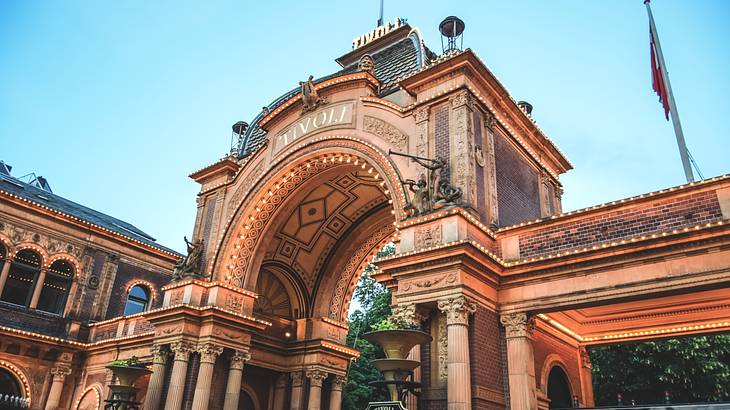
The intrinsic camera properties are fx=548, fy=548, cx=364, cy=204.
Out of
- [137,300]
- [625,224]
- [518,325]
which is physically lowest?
[518,325]

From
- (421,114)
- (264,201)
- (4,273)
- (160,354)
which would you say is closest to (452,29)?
(421,114)

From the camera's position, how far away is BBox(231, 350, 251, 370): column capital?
18.4 metres

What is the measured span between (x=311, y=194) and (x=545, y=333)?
998cm

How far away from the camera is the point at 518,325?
1216 centimetres

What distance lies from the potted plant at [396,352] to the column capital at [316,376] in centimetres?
1090

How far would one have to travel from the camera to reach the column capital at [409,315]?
1180cm

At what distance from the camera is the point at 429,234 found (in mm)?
12648

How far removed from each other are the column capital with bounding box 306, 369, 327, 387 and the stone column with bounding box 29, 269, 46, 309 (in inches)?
504

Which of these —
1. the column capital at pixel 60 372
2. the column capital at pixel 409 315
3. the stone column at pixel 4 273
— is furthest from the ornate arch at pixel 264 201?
the column capital at pixel 60 372

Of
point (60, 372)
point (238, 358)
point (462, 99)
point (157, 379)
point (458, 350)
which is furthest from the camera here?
point (60, 372)

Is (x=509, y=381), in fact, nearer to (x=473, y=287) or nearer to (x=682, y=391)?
(x=473, y=287)

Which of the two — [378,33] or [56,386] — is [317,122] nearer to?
[378,33]

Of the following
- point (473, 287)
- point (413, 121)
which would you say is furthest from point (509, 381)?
point (413, 121)

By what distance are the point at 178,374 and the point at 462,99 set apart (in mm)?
12061
